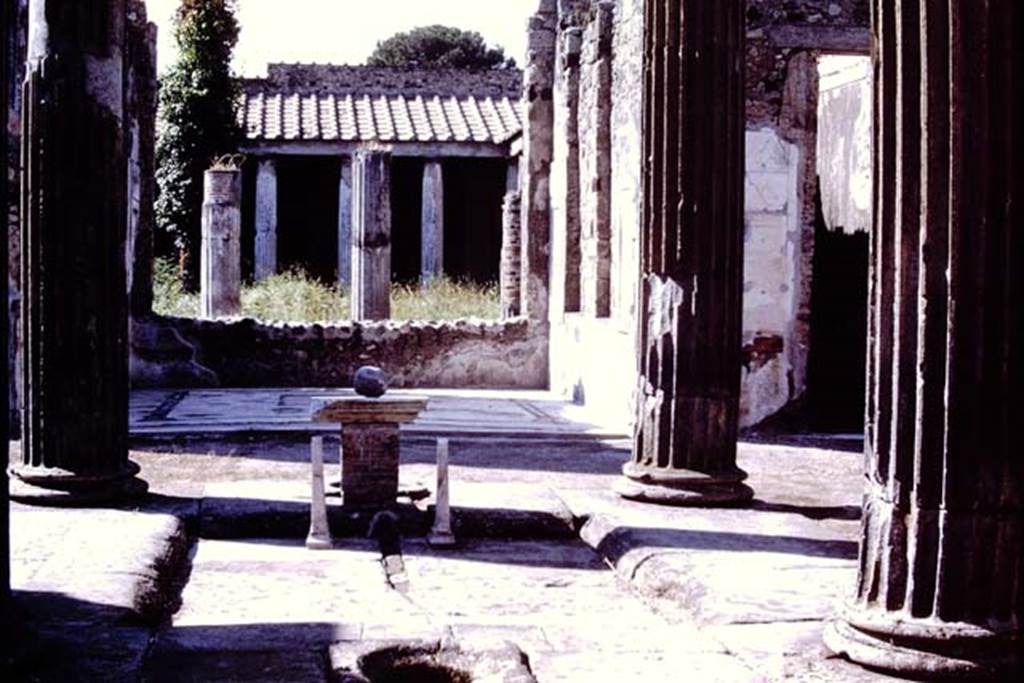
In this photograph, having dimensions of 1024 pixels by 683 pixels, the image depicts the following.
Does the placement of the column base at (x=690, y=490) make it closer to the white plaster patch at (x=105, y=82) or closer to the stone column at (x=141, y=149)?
the white plaster patch at (x=105, y=82)

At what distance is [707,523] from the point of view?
19.7 feet

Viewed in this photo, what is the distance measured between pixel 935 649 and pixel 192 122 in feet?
67.8

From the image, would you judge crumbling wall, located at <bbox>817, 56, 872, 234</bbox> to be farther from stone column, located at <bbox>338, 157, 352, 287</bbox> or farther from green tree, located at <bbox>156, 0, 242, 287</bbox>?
green tree, located at <bbox>156, 0, 242, 287</bbox>

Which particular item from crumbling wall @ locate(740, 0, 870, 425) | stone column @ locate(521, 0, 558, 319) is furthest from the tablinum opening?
stone column @ locate(521, 0, 558, 319)

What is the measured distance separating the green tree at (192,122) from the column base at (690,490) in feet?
54.2

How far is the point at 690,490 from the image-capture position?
6.53 meters

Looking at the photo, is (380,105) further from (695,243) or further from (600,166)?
(695,243)

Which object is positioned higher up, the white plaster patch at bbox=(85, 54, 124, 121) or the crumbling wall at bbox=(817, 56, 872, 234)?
the crumbling wall at bbox=(817, 56, 872, 234)

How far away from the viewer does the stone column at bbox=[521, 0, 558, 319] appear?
45.4 feet

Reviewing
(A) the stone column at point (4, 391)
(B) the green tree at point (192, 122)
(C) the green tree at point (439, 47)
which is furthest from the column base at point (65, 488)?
(C) the green tree at point (439, 47)

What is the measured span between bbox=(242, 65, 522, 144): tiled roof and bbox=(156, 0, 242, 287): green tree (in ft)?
2.11

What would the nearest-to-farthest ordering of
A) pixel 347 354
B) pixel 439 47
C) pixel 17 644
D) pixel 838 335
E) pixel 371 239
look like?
pixel 17 644
pixel 838 335
pixel 347 354
pixel 371 239
pixel 439 47

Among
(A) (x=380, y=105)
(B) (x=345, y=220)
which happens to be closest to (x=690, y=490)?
(B) (x=345, y=220)

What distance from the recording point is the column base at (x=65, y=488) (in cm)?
629
